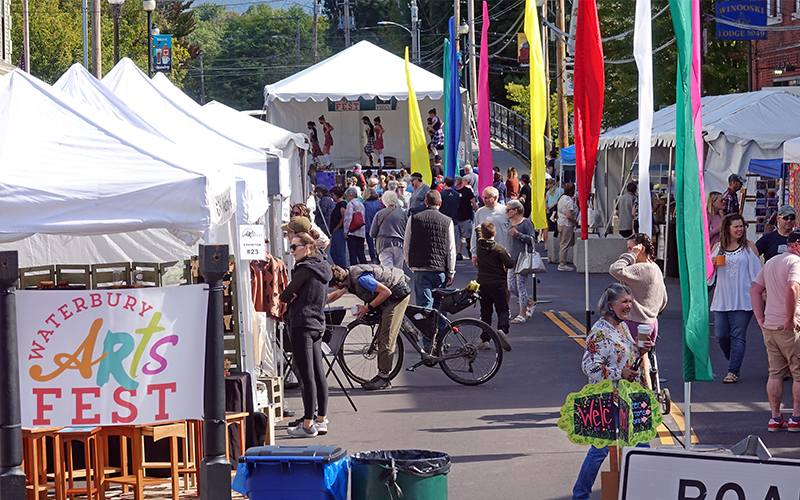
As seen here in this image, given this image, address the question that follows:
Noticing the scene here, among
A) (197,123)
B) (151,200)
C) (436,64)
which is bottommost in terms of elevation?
(151,200)

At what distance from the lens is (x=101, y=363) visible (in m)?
5.70

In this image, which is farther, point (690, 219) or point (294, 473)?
point (690, 219)

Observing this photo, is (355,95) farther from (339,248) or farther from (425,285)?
(425,285)

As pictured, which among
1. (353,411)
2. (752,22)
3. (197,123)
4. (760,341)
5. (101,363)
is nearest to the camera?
(101,363)

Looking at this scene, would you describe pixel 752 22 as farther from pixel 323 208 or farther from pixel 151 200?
pixel 151 200

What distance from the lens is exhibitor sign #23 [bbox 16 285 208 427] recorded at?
18.7 ft

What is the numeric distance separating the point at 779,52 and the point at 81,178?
1032 inches

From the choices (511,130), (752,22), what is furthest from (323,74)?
(511,130)

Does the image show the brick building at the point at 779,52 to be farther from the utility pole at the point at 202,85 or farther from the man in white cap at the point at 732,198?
the utility pole at the point at 202,85

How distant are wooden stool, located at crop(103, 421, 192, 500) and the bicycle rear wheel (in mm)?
3196

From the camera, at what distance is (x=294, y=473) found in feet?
18.0

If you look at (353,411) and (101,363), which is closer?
(101,363)

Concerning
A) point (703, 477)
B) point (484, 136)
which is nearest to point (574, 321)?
point (484, 136)

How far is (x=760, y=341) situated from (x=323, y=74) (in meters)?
21.6
